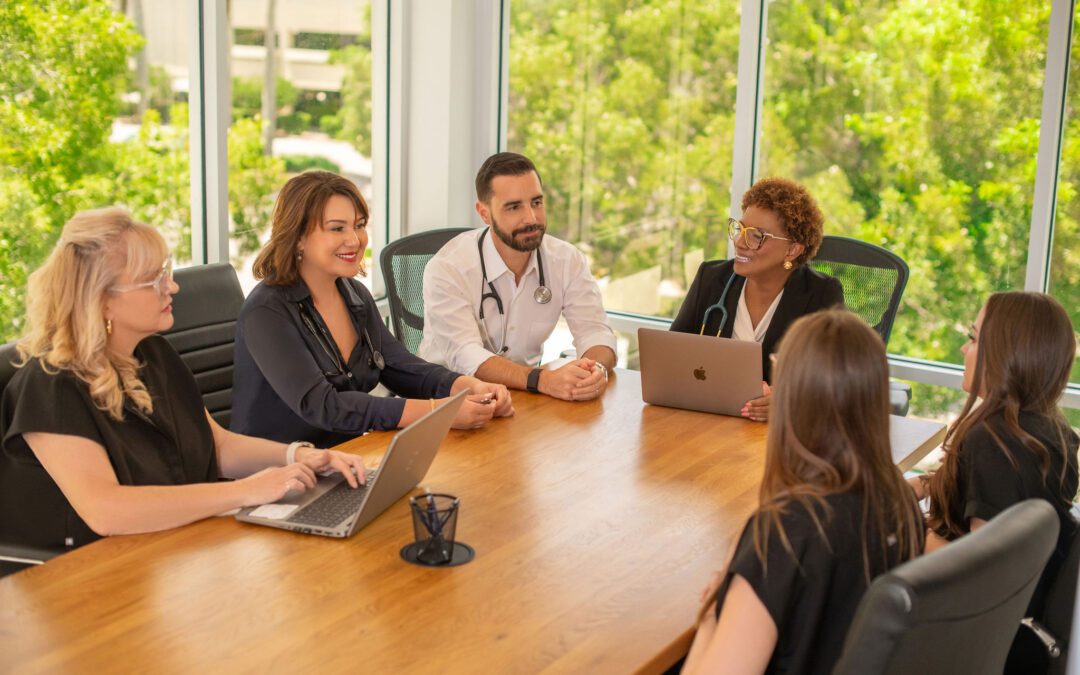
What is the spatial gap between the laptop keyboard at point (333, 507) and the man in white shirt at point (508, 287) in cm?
116

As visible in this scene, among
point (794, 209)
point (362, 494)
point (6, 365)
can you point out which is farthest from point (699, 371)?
point (6, 365)

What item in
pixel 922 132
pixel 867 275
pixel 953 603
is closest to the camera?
pixel 953 603

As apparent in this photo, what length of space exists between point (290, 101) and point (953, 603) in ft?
11.9

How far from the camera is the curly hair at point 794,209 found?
3.48m

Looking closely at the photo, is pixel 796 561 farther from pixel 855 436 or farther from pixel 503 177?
pixel 503 177

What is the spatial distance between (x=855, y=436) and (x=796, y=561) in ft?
0.69

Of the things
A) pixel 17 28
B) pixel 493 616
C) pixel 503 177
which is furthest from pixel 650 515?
pixel 17 28

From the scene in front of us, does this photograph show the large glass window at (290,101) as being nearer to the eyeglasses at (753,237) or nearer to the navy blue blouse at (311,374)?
the navy blue blouse at (311,374)

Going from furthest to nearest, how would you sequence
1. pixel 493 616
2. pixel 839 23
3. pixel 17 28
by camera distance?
pixel 839 23 < pixel 17 28 < pixel 493 616

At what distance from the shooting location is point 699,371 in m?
2.94

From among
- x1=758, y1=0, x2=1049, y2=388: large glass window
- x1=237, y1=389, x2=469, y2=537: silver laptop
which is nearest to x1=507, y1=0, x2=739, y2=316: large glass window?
x1=758, y1=0, x2=1049, y2=388: large glass window

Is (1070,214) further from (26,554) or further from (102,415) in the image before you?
(26,554)

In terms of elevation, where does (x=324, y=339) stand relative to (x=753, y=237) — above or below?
below

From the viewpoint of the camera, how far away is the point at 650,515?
2225 mm
